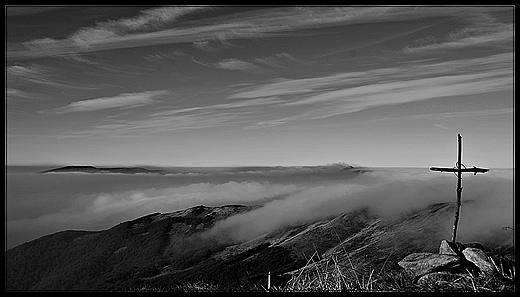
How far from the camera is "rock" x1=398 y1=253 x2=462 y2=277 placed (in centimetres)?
892

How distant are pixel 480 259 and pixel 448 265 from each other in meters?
0.57

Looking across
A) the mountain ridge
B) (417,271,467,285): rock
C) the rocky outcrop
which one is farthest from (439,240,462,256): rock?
the mountain ridge

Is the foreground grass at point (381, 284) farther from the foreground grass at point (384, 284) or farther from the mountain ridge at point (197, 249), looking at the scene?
the mountain ridge at point (197, 249)

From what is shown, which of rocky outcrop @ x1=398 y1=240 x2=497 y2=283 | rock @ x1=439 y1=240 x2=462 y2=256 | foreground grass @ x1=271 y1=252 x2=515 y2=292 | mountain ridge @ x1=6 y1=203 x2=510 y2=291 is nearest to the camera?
foreground grass @ x1=271 y1=252 x2=515 y2=292

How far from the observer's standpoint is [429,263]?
9.04 m

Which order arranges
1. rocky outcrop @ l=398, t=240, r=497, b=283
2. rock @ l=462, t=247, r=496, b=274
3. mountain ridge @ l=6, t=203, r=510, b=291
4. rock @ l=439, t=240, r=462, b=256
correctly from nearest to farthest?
rocky outcrop @ l=398, t=240, r=497, b=283, rock @ l=462, t=247, r=496, b=274, rock @ l=439, t=240, r=462, b=256, mountain ridge @ l=6, t=203, r=510, b=291

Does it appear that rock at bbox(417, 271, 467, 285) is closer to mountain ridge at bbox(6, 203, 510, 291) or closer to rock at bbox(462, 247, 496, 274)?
rock at bbox(462, 247, 496, 274)

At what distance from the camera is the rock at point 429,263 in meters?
8.92

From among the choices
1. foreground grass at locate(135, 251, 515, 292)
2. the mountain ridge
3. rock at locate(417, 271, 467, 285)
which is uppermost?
foreground grass at locate(135, 251, 515, 292)

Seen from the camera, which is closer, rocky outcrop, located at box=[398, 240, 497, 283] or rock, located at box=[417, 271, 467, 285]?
rock, located at box=[417, 271, 467, 285]

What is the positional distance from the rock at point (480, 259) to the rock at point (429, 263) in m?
0.21

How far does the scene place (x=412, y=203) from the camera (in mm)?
18094

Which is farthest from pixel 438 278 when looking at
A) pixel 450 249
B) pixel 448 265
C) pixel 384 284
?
pixel 450 249

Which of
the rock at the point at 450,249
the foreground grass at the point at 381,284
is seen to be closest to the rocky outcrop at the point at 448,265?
the rock at the point at 450,249
